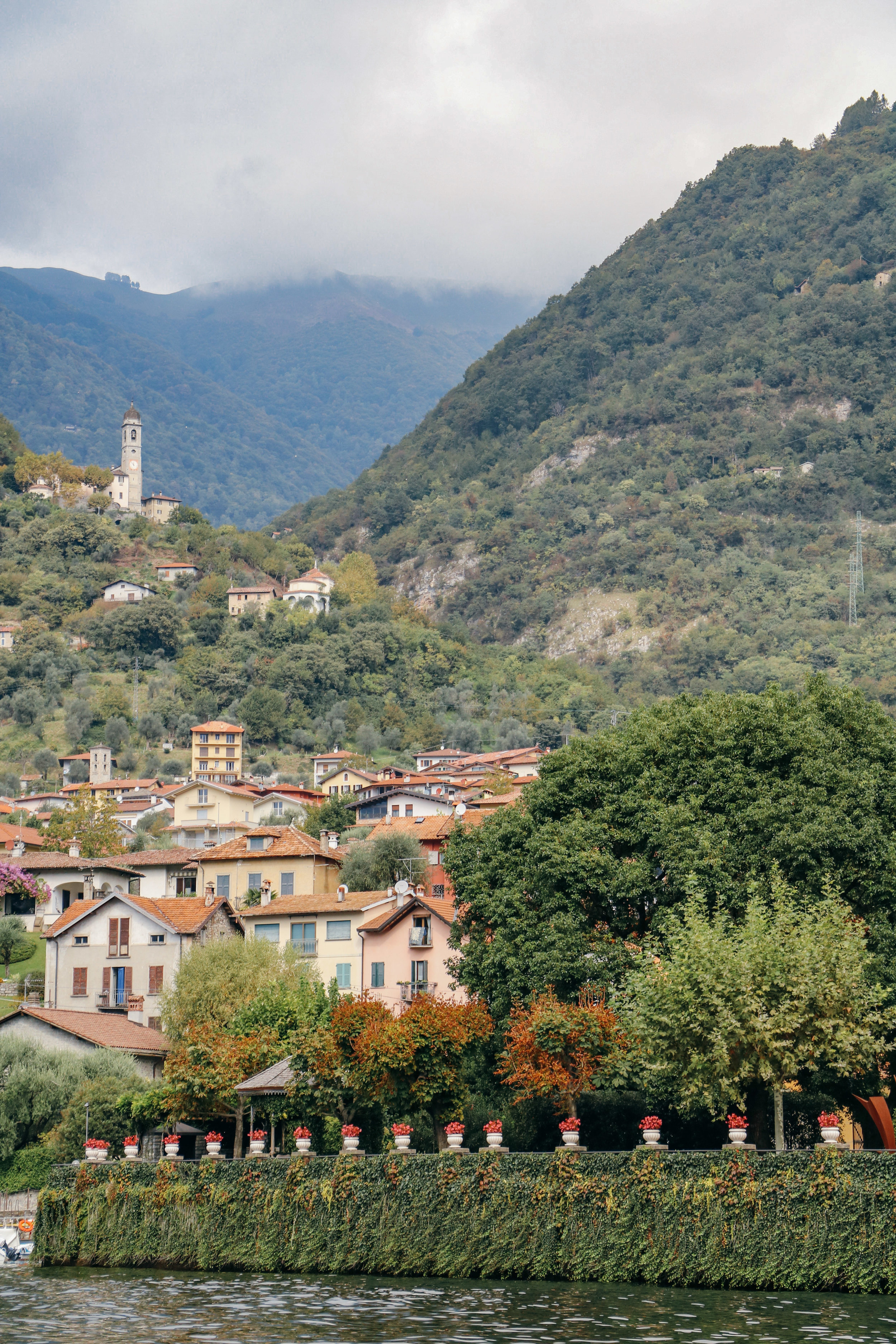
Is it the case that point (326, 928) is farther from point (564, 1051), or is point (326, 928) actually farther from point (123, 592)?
point (123, 592)

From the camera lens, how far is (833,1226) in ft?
113

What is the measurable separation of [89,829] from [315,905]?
3730cm

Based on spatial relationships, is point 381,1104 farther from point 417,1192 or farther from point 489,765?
point 489,765

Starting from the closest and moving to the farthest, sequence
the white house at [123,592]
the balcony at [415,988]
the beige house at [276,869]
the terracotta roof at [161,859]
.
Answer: the balcony at [415,988], the beige house at [276,869], the terracotta roof at [161,859], the white house at [123,592]

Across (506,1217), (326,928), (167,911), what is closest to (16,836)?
(167,911)

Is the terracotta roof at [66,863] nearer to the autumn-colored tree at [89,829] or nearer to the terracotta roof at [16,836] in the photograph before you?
the autumn-colored tree at [89,829]

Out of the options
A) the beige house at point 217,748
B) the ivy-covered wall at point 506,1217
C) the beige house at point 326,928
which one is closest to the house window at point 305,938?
the beige house at point 326,928

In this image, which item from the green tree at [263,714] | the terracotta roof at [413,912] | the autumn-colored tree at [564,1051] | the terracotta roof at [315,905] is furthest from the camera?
the green tree at [263,714]

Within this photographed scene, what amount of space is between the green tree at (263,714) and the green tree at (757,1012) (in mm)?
130686

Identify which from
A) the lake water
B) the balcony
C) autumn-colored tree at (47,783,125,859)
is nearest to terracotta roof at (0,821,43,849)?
autumn-colored tree at (47,783,125,859)

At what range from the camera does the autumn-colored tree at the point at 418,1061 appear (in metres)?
45.2

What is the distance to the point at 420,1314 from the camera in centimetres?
3425

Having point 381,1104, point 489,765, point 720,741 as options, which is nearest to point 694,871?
point 720,741

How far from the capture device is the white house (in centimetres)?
19788
